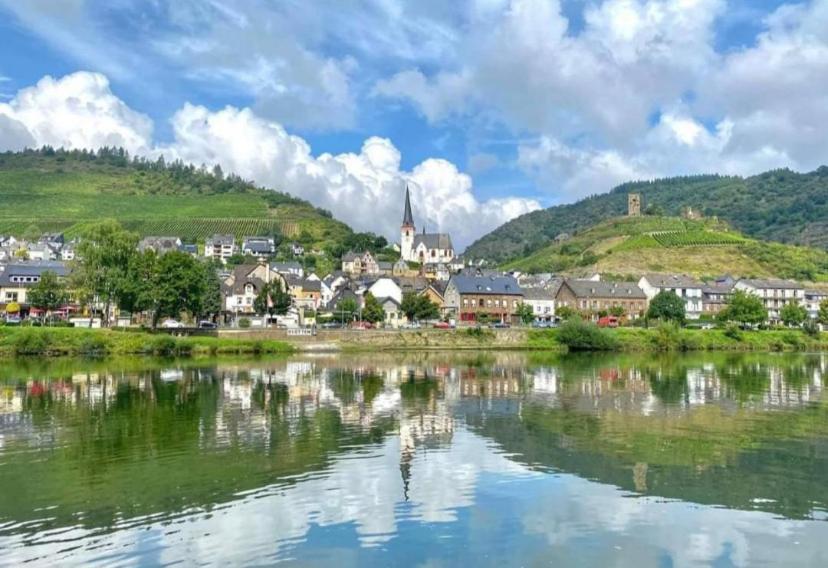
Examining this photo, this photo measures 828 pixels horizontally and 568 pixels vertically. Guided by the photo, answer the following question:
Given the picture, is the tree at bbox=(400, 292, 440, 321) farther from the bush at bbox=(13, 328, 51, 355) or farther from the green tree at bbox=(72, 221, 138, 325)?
the bush at bbox=(13, 328, 51, 355)

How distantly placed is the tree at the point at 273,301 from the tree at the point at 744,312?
61.2 m

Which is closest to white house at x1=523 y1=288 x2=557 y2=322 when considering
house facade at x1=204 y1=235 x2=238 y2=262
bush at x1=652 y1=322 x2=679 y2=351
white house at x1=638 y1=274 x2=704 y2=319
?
white house at x1=638 y1=274 x2=704 y2=319

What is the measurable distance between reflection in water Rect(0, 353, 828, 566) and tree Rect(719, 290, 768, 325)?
203 feet

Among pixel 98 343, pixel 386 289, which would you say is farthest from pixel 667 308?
pixel 98 343

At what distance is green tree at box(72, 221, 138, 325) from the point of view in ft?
245

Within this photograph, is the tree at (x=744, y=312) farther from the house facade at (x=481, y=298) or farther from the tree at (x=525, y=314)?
the house facade at (x=481, y=298)

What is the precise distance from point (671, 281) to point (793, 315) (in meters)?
21.0

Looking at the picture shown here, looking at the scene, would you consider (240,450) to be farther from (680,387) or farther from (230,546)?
(680,387)

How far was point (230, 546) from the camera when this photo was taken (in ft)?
48.9

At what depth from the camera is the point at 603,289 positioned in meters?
119

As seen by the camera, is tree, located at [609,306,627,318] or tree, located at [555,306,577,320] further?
tree, located at [609,306,627,318]

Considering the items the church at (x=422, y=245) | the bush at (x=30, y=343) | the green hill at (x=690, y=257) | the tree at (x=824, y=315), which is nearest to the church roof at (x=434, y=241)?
the church at (x=422, y=245)

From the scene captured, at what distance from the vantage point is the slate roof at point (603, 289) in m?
117

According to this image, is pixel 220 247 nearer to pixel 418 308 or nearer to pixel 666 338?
pixel 418 308
